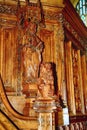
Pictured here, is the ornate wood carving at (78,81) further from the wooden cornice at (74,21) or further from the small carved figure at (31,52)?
the small carved figure at (31,52)

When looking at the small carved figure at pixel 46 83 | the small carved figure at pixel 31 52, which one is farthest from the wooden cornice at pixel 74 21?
the small carved figure at pixel 46 83

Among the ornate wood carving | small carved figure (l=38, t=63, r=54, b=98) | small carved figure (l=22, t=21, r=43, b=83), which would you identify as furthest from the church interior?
small carved figure (l=38, t=63, r=54, b=98)

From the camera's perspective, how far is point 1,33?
14.1 feet

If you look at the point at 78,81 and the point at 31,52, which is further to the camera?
the point at 78,81

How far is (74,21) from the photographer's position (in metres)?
5.29

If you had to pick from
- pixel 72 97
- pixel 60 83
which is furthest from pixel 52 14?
pixel 72 97

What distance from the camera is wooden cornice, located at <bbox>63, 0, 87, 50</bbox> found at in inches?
190

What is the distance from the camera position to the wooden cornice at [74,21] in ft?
15.8

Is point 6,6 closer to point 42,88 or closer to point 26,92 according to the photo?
point 26,92

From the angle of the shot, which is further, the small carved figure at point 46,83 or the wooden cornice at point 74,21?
the wooden cornice at point 74,21

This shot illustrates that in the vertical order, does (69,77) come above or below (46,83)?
below

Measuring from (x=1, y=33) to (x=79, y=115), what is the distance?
213 cm

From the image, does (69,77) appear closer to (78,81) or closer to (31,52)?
(78,81)

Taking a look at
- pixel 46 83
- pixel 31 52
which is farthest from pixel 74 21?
pixel 46 83
